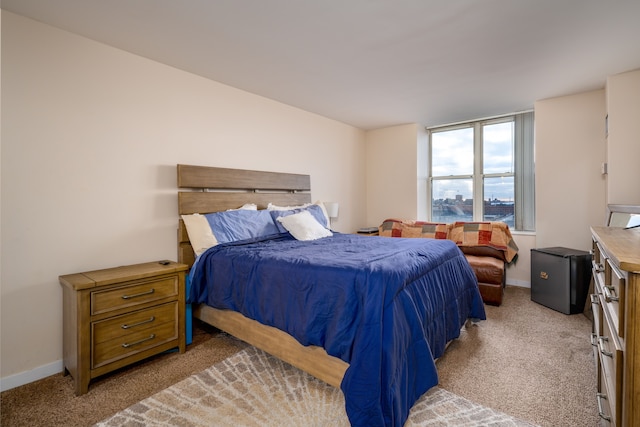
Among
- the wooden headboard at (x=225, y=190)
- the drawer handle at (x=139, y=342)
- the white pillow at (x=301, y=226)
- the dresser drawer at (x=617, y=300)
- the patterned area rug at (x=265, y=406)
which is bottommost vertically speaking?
the patterned area rug at (x=265, y=406)

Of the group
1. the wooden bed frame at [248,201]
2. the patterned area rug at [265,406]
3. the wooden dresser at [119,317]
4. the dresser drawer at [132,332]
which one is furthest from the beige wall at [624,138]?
the dresser drawer at [132,332]

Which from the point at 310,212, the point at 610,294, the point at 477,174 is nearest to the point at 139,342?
the point at 310,212

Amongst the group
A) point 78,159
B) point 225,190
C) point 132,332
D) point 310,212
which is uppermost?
point 78,159

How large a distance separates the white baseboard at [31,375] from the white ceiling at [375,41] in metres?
2.37

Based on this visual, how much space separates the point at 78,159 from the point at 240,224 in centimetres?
132

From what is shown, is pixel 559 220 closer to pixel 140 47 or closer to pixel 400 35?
pixel 400 35

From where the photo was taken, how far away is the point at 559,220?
3.62 meters

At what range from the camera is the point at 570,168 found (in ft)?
11.6

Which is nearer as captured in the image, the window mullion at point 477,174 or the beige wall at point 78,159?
the beige wall at point 78,159

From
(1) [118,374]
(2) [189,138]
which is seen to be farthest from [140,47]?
(1) [118,374]

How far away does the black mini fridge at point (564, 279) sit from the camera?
3.03 meters

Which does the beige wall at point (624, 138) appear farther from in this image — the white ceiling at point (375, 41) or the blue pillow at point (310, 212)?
the blue pillow at point (310, 212)

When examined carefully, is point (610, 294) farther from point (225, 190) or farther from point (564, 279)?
point (225, 190)

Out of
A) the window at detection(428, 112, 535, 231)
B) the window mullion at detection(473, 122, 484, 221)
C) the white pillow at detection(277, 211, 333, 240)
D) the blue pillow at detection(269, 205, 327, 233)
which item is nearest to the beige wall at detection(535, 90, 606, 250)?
the window at detection(428, 112, 535, 231)
